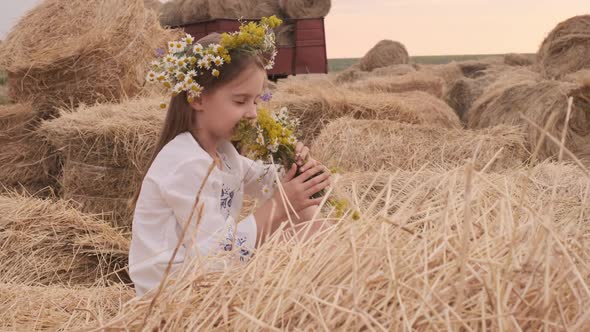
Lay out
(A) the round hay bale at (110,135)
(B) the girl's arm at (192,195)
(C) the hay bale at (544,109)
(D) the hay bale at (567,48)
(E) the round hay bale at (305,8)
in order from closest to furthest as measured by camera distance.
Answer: (B) the girl's arm at (192,195)
(A) the round hay bale at (110,135)
(C) the hay bale at (544,109)
(D) the hay bale at (567,48)
(E) the round hay bale at (305,8)

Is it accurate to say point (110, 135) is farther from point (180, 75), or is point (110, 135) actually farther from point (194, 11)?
point (194, 11)

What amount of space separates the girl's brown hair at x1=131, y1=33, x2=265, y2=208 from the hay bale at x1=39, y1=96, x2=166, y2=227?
1.93 m

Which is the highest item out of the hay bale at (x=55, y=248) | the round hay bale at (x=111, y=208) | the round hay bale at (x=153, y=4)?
the round hay bale at (x=153, y=4)

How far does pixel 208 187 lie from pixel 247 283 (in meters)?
1.19

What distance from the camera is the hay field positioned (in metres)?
0.94

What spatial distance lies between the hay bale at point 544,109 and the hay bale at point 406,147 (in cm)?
65

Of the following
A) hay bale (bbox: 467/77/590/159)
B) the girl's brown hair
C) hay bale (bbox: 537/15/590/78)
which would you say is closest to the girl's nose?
the girl's brown hair

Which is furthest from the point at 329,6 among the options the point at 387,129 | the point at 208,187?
the point at 208,187

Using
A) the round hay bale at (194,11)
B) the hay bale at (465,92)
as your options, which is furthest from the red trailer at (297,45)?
the hay bale at (465,92)

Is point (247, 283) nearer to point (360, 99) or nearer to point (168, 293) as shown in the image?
point (168, 293)

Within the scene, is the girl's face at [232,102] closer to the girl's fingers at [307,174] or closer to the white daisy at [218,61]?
the white daisy at [218,61]

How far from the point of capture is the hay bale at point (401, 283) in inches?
35.7

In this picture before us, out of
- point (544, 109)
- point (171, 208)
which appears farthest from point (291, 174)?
point (544, 109)

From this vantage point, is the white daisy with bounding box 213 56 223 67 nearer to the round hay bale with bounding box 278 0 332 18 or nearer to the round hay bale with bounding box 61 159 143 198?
the round hay bale with bounding box 61 159 143 198
